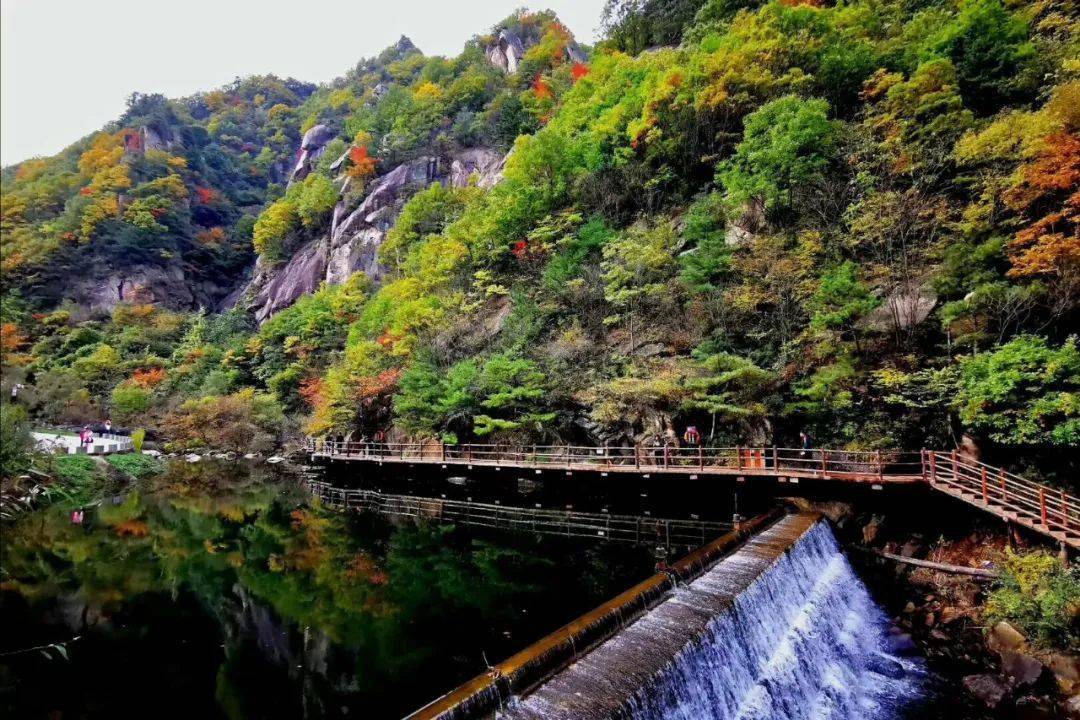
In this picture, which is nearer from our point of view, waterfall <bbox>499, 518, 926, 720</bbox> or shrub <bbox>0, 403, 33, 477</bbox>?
waterfall <bbox>499, 518, 926, 720</bbox>

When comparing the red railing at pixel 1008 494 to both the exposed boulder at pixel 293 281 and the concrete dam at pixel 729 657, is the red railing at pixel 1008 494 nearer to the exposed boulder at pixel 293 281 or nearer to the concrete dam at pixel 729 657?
the concrete dam at pixel 729 657

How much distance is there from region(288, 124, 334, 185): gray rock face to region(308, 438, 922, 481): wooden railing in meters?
60.7

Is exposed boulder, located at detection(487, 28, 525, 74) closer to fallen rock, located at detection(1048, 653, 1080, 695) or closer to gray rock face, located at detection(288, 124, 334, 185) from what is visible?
gray rock face, located at detection(288, 124, 334, 185)

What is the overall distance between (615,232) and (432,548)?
18.5m

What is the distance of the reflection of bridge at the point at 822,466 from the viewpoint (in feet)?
32.9

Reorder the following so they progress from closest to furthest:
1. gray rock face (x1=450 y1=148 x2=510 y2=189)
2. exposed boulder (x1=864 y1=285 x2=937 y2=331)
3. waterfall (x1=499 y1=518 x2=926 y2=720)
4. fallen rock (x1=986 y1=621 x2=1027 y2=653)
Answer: waterfall (x1=499 y1=518 x2=926 y2=720), fallen rock (x1=986 y1=621 x2=1027 y2=653), exposed boulder (x1=864 y1=285 x2=937 y2=331), gray rock face (x1=450 y1=148 x2=510 y2=189)

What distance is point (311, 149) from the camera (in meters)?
73.6

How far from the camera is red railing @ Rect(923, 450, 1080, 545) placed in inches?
373

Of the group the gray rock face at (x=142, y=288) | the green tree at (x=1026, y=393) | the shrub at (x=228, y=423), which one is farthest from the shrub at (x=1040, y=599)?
the gray rock face at (x=142, y=288)

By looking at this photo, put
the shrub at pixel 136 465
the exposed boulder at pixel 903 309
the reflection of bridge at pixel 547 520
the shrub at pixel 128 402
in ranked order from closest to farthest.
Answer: the reflection of bridge at pixel 547 520
the exposed boulder at pixel 903 309
the shrub at pixel 136 465
the shrub at pixel 128 402

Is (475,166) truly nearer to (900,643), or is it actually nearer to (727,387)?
(727,387)

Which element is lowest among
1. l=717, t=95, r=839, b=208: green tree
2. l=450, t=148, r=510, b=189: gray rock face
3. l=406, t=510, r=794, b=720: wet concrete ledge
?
l=406, t=510, r=794, b=720: wet concrete ledge

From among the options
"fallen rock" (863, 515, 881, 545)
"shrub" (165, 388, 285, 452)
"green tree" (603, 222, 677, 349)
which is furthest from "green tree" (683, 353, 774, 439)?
"shrub" (165, 388, 285, 452)

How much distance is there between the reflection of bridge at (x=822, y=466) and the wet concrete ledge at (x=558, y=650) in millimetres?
5269
